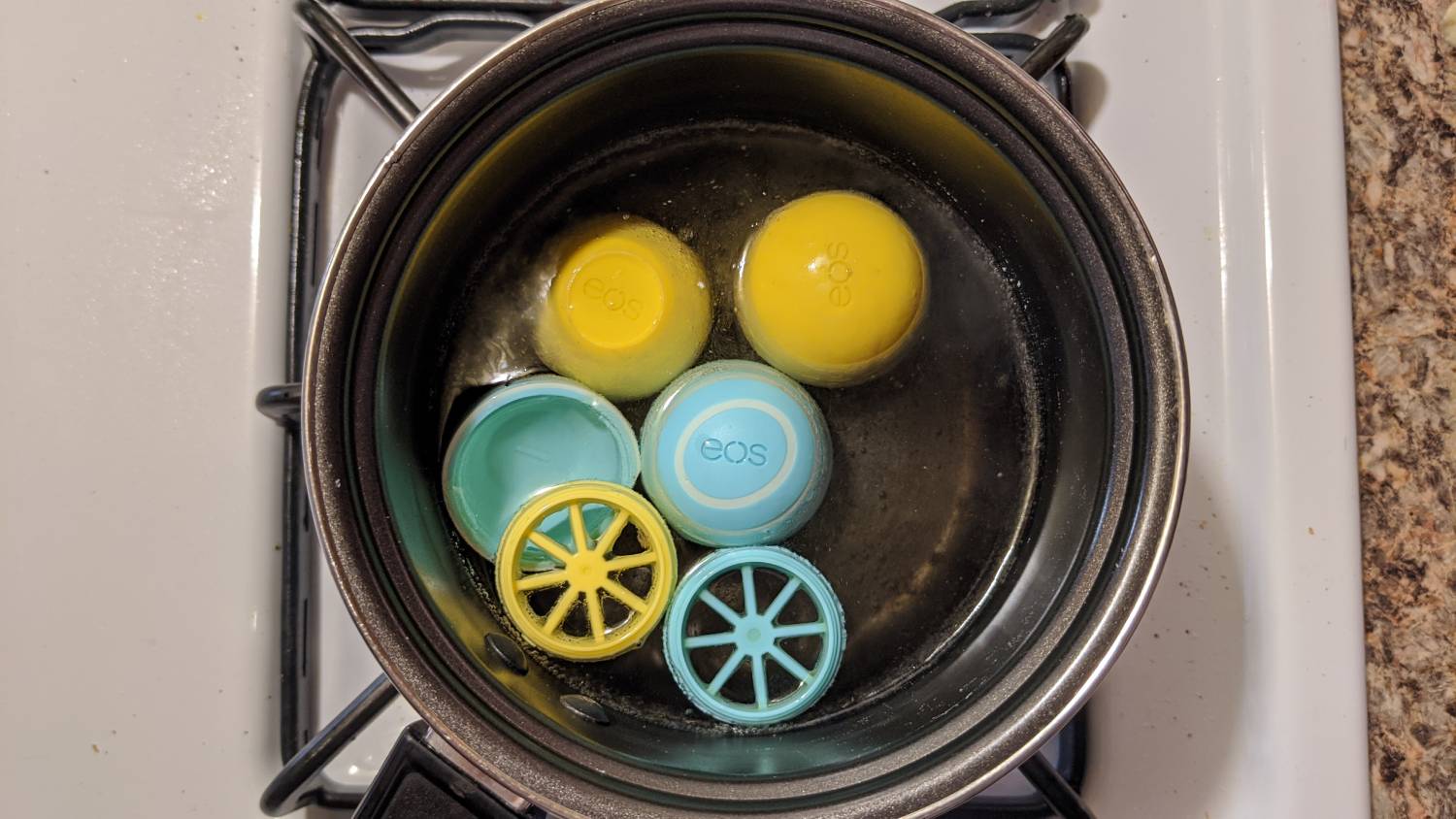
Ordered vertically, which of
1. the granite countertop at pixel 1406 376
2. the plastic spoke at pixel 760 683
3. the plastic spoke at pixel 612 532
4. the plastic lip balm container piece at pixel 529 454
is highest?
the plastic lip balm container piece at pixel 529 454

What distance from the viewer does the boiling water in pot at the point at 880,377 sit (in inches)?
25.1

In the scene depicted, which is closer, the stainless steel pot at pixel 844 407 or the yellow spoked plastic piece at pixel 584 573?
the stainless steel pot at pixel 844 407

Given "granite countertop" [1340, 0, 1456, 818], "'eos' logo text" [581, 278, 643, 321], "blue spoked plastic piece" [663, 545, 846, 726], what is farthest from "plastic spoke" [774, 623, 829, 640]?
"granite countertop" [1340, 0, 1456, 818]

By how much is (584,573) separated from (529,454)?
100 mm

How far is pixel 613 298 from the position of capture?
604mm

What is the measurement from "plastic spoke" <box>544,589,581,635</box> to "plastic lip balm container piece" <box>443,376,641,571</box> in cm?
4

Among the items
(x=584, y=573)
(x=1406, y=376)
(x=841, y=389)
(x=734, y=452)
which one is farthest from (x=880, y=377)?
(x=1406, y=376)

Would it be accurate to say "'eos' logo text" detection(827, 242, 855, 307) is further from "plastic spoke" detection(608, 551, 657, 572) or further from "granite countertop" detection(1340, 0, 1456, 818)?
"granite countertop" detection(1340, 0, 1456, 818)

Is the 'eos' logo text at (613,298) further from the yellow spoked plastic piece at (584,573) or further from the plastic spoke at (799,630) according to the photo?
the plastic spoke at (799,630)

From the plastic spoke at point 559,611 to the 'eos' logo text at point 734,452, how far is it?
11cm

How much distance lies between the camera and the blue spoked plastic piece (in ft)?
1.90

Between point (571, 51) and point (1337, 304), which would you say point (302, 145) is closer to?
point (571, 51)

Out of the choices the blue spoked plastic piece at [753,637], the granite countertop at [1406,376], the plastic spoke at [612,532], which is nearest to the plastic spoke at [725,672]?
the blue spoked plastic piece at [753,637]

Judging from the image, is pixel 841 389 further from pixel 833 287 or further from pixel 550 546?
pixel 550 546
